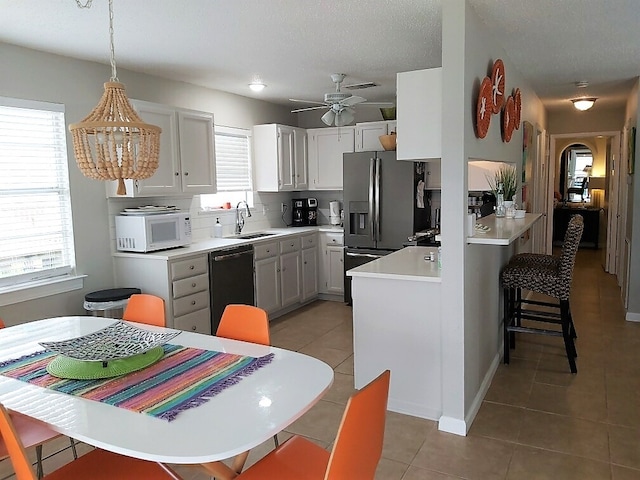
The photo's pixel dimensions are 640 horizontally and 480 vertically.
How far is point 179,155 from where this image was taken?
15.0ft

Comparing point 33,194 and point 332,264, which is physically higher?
point 33,194

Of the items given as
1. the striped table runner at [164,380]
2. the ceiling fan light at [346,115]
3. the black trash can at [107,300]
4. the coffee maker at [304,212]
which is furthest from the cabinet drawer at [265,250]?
the striped table runner at [164,380]

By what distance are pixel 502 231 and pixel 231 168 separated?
333 centimetres

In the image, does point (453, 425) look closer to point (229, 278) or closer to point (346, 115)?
point (229, 278)

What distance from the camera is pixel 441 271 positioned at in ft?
9.65

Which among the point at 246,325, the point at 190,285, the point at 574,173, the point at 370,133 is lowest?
the point at 190,285

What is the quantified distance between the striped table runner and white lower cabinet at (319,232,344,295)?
3.93m

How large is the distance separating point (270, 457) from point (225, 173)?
4.17 meters

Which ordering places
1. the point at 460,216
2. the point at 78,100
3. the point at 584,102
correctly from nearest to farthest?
1. the point at 460,216
2. the point at 78,100
3. the point at 584,102

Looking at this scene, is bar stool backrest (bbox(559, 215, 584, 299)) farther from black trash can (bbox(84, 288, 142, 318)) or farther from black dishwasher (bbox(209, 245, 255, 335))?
black trash can (bbox(84, 288, 142, 318))

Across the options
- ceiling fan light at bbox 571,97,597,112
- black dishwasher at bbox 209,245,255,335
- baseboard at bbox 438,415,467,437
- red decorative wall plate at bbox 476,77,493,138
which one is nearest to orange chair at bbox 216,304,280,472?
baseboard at bbox 438,415,467,437

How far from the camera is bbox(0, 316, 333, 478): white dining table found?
1384mm

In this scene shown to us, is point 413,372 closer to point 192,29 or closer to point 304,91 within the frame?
point 192,29

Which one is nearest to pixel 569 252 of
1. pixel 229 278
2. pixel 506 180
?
pixel 506 180
